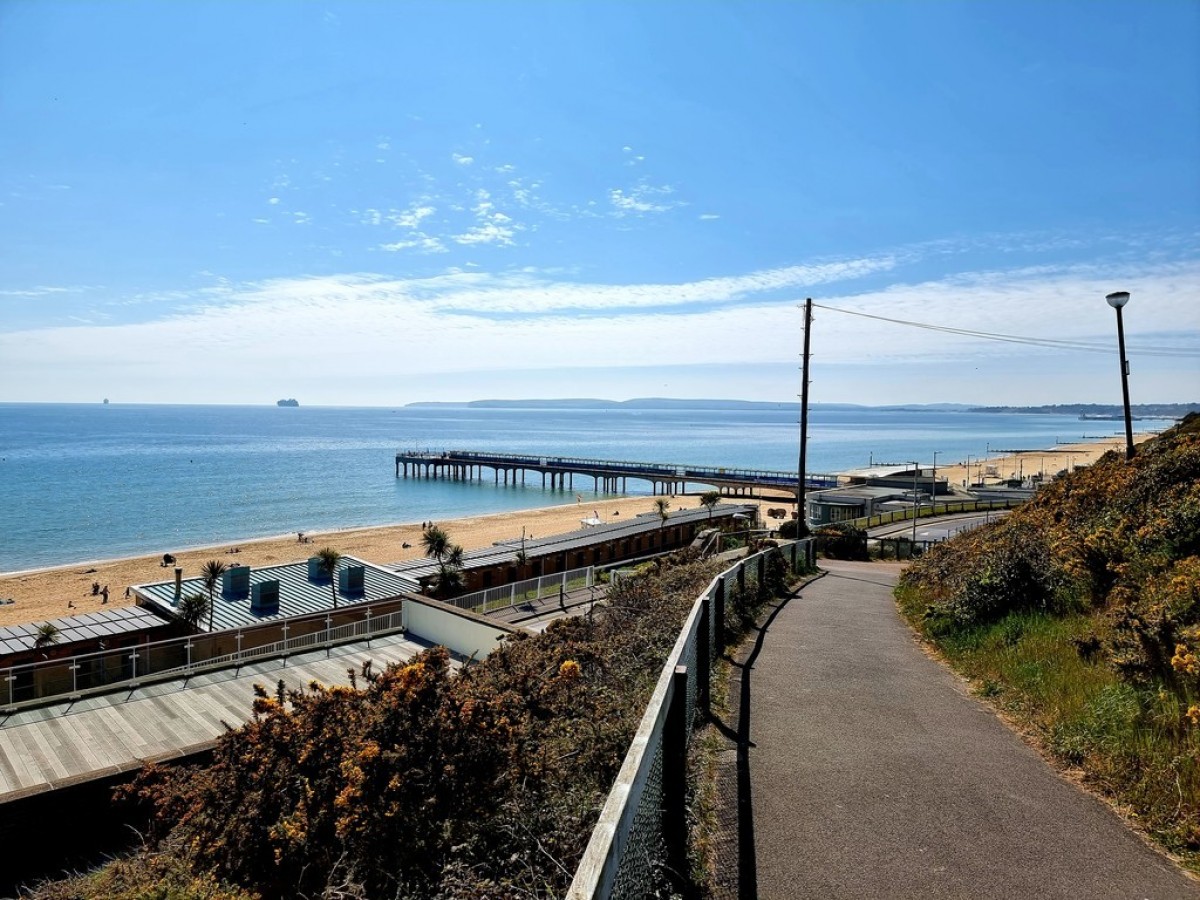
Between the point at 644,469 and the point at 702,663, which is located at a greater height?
the point at 702,663

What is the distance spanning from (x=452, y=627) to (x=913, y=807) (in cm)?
1222

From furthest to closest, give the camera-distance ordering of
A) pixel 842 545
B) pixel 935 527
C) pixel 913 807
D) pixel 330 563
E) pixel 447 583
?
1. pixel 935 527
2. pixel 842 545
3. pixel 330 563
4. pixel 447 583
5. pixel 913 807

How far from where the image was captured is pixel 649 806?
3.48 meters

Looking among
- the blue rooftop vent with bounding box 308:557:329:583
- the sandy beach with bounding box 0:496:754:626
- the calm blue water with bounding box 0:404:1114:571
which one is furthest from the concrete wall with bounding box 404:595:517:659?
the calm blue water with bounding box 0:404:1114:571

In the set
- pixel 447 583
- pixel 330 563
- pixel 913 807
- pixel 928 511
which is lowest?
pixel 447 583

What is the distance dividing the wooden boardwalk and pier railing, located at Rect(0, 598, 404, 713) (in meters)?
0.25

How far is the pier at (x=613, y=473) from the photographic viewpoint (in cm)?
6819

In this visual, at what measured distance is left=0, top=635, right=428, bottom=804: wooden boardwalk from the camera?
9.91 meters

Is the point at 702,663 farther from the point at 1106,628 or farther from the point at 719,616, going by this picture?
the point at 1106,628

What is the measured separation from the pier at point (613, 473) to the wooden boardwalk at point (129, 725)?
54.2 metres

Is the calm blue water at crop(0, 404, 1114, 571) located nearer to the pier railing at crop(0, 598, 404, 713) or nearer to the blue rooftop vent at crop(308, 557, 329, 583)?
the blue rooftop vent at crop(308, 557, 329, 583)

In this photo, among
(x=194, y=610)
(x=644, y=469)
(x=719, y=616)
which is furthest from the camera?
(x=644, y=469)

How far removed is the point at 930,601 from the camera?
1219 cm

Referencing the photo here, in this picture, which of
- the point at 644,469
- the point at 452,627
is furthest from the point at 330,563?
the point at 644,469
